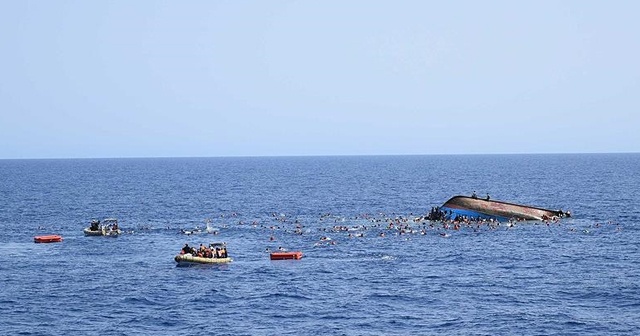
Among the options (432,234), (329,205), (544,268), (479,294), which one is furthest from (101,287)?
(329,205)

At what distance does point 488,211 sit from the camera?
408 feet

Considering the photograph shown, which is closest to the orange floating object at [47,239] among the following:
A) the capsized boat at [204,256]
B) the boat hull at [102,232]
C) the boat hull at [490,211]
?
the boat hull at [102,232]

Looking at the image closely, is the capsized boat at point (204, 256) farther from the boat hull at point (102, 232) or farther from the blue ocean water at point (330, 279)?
the boat hull at point (102, 232)

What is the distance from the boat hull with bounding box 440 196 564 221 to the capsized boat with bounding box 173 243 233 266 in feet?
155

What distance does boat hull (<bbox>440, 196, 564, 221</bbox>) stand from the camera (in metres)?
124

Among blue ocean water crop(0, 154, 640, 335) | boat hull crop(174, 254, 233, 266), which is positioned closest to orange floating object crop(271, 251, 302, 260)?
blue ocean water crop(0, 154, 640, 335)

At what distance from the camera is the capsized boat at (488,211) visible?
407 feet

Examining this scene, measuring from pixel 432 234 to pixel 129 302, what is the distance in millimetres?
52560

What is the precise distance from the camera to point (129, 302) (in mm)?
68125

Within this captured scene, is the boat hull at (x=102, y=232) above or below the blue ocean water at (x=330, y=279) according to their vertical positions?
above

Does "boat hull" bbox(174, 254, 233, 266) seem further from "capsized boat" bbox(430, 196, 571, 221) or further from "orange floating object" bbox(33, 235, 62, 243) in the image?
"capsized boat" bbox(430, 196, 571, 221)

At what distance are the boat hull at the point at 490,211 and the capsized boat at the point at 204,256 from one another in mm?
47323

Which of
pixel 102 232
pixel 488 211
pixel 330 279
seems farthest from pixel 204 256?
pixel 488 211

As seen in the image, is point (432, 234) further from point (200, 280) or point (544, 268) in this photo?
→ point (200, 280)
